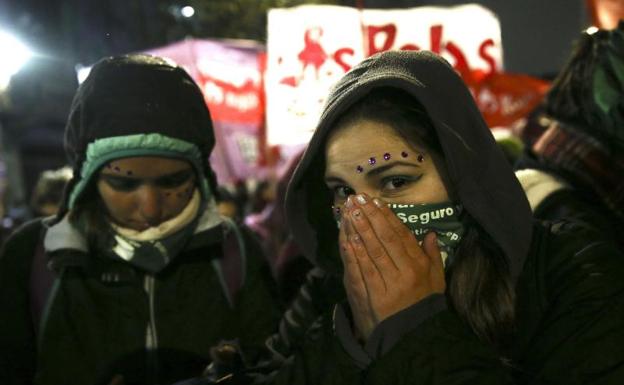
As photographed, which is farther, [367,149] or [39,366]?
[39,366]

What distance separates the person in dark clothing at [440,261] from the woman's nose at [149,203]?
0.72 meters

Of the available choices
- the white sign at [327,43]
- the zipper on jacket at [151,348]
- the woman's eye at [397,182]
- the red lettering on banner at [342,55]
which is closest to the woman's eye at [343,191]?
the woman's eye at [397,182]

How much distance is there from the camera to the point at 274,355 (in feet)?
6.22

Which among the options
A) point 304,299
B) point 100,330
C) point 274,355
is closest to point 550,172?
point 304,299

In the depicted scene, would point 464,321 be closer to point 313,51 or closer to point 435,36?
point 313,51

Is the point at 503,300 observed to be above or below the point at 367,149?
below

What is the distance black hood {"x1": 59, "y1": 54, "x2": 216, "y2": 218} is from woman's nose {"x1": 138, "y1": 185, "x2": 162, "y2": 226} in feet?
0.70

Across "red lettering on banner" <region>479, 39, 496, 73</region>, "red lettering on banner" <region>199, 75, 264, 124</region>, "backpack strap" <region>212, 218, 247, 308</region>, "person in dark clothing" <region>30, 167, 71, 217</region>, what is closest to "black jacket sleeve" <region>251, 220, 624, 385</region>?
"backpack strap" <region>212, 218, 247, 308</region>

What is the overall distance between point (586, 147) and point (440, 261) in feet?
3.09

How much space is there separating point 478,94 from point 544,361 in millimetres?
4119

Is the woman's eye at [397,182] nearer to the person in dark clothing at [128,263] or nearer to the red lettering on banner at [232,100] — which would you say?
the person in dark clothing at [128,263]

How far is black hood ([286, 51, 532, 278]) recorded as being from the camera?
1.46 metres

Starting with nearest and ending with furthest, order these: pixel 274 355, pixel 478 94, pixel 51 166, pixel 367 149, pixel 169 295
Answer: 1. pixel 367 149
2. pixel 274 355
3. pixel 169 295
4. pixel 478 94
5. pixel 51 166

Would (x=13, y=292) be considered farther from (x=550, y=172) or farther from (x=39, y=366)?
(x=550, y=172)
